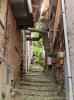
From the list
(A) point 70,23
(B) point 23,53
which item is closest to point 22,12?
(A) point 70,23

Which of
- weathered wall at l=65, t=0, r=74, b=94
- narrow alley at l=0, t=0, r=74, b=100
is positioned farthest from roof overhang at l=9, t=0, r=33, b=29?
weathered wall at l=65, t=0, r=74, b=94

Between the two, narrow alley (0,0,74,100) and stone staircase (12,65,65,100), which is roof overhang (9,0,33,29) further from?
stone staircase (12,65,65,100)

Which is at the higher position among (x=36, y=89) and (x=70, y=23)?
(x=70, y=23)

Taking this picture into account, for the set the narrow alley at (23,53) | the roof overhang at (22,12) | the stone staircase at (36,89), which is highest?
the roof overhang at (22,12)

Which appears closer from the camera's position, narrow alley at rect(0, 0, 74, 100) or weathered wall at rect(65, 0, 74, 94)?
weathered wall at rect(65, 0, 74, 94)

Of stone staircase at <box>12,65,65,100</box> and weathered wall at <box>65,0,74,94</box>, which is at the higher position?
weathered wall at <box>65,0,74,94</box>

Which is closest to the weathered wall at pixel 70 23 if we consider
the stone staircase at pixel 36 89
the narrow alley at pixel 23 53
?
the narrow alley at pixel 23 53

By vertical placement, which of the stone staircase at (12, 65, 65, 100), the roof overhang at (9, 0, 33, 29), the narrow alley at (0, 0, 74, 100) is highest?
the roof overhang at (9, 0, 33, 29)

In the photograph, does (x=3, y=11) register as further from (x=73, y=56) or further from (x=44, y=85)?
(x=44, y=85)

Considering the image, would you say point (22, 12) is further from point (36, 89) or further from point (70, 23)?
point (70, 23)

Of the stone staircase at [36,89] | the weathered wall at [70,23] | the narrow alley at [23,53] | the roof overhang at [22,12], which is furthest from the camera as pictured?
the stone staircase at [36,89]

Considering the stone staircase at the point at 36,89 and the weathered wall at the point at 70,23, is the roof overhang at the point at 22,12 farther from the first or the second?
the stone staircase at the point at 36,89

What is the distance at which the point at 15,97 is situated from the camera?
1189cm

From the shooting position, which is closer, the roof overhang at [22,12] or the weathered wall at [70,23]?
the weathered wall at [70,23]
